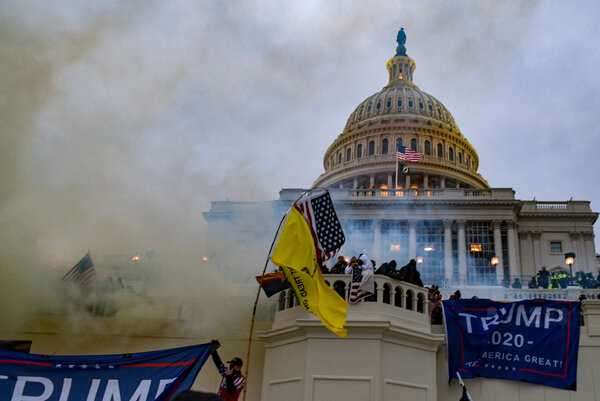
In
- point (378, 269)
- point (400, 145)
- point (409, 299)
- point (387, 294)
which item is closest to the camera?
point (387, 294)

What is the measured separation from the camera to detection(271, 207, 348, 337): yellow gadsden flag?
9625 millimetres

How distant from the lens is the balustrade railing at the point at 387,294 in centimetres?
1149

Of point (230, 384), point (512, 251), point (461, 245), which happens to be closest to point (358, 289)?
point (230, 384)

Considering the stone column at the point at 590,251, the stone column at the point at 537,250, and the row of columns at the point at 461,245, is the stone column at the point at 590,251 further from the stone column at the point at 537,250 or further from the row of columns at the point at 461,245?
the row of columns at the point at 461,245

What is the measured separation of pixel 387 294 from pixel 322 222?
1.81m

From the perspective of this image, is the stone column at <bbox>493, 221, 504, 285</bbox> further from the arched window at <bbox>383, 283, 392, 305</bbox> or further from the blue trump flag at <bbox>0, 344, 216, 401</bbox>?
the blue trump flag at <bbox>0, 344, 216, 401</bbox>

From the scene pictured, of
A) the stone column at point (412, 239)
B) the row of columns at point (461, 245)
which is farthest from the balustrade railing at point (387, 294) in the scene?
the stone column at point (412, 239)

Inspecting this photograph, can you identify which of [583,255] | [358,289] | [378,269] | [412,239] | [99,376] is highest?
[583,255]

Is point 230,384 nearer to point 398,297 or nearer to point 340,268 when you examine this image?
point 398,297

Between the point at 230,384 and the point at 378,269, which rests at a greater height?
the point at 378,269

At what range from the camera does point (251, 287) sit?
12766 millimetres

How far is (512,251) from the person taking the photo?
161ft

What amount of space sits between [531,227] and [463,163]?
25730 millimetres

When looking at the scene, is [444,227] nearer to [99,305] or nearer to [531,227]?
[531,227]
